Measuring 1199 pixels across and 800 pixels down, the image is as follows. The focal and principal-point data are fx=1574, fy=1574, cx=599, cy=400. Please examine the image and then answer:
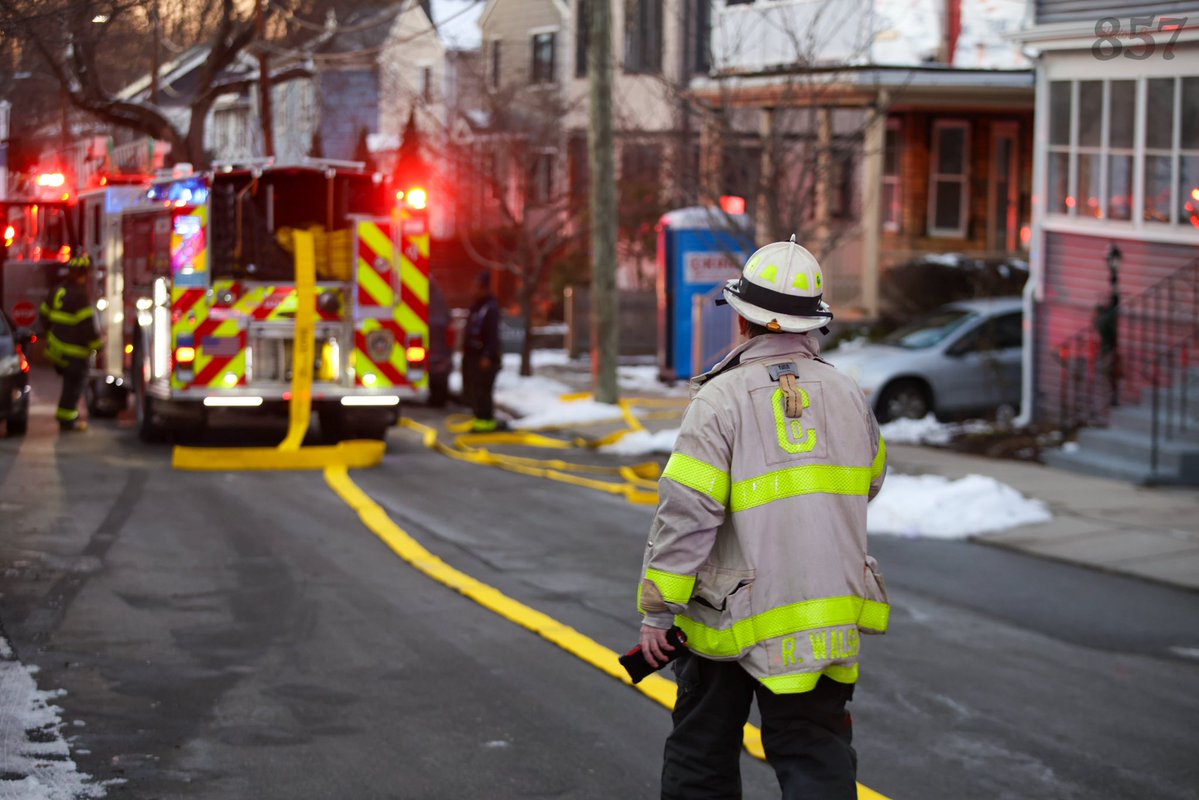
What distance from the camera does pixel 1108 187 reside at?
16.8 meters

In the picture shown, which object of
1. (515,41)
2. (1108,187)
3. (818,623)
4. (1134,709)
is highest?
(515,41)

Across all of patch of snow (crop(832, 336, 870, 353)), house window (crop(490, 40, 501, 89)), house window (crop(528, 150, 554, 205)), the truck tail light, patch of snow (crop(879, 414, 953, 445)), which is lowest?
patch of snow (crop(879, 414, 953, 445))

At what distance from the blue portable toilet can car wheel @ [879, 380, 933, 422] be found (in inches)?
151

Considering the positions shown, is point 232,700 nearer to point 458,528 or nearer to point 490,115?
point 458,528

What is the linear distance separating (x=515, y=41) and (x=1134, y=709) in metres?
33.9

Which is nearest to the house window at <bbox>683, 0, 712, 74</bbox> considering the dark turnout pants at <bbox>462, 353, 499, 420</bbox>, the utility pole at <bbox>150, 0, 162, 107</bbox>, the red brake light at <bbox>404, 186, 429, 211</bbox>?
the utility pole at <bbox>150, 0, 162, 107</bbox>

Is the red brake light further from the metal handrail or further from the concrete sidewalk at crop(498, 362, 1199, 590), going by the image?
the metal handrail

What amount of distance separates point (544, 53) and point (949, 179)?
1525cm

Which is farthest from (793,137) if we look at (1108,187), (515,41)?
(515,41)

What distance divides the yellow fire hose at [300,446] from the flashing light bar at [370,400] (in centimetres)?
37

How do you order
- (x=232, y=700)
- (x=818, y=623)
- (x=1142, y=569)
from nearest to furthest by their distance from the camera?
1. (x=818, y=623)
2. (x=232, y=700)
3. (x=1142, y=569)

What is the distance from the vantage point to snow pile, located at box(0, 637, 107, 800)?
206 inches

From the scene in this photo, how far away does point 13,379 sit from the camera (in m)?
15.4

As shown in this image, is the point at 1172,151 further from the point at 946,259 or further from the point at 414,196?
the point at 414,196
